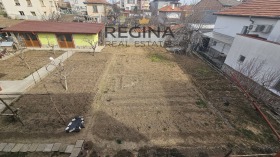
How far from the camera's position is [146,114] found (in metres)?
8.33

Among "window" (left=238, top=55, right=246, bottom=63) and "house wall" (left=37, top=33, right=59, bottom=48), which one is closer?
"window" (left=238, top=55, right=246, bottom=63)

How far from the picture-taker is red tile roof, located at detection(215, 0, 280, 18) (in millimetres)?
11969

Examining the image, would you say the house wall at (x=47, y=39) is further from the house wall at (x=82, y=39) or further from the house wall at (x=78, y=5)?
the house wall at (x=78, y=5)

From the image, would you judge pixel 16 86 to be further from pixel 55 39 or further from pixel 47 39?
pixel 47 39

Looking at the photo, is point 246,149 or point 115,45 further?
point 115,45

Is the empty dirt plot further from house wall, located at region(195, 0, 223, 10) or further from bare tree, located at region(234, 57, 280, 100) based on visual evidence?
house wall, located at region(195, 0, 223, 10)

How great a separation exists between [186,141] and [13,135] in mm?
8130

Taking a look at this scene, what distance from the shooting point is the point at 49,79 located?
1152cm

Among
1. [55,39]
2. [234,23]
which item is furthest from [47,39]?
[234,23]

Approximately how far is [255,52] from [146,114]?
9.08m

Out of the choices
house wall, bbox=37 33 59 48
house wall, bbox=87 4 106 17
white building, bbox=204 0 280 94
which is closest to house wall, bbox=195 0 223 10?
white building, bbox=204 0 280 94

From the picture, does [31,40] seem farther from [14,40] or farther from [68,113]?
[68,113]

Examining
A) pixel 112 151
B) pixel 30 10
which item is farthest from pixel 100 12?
pixel 112 151

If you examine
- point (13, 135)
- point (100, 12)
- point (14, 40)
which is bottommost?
point (13, 135)
